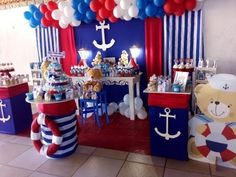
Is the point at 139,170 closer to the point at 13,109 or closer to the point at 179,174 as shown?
the point at 179,174

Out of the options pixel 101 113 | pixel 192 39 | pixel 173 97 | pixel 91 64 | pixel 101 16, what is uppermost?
pixel 101 16

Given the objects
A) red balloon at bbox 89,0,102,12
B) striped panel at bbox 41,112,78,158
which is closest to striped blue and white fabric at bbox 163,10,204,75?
red balloon at bbox 89,0,102,12

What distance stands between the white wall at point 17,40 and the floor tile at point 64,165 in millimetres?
3492

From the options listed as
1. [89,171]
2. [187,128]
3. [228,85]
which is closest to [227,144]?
[187,128]

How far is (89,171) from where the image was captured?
2.68m

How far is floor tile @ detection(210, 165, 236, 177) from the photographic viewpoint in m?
2.50

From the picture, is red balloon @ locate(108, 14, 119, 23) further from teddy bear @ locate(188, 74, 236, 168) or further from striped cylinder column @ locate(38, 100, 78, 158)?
teddy bear @ locate(188, 74, 236, 168)

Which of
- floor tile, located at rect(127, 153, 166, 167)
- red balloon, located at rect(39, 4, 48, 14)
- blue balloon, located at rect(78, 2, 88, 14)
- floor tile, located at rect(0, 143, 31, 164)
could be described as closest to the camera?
floor tile, located at rect(127, 153, 166, 167)

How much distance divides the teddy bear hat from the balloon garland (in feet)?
4.94

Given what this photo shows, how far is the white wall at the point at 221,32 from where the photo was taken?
3.77 metres

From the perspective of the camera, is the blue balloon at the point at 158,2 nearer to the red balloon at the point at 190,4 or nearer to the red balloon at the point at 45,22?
the red balloon at the point at 190,4

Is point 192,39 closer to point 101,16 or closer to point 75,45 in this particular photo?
point 101,16

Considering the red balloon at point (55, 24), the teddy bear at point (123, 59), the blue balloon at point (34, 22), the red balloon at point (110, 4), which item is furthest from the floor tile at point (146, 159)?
→ the blue balloon at point (34, 22)

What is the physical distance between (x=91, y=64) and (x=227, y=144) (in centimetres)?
319
